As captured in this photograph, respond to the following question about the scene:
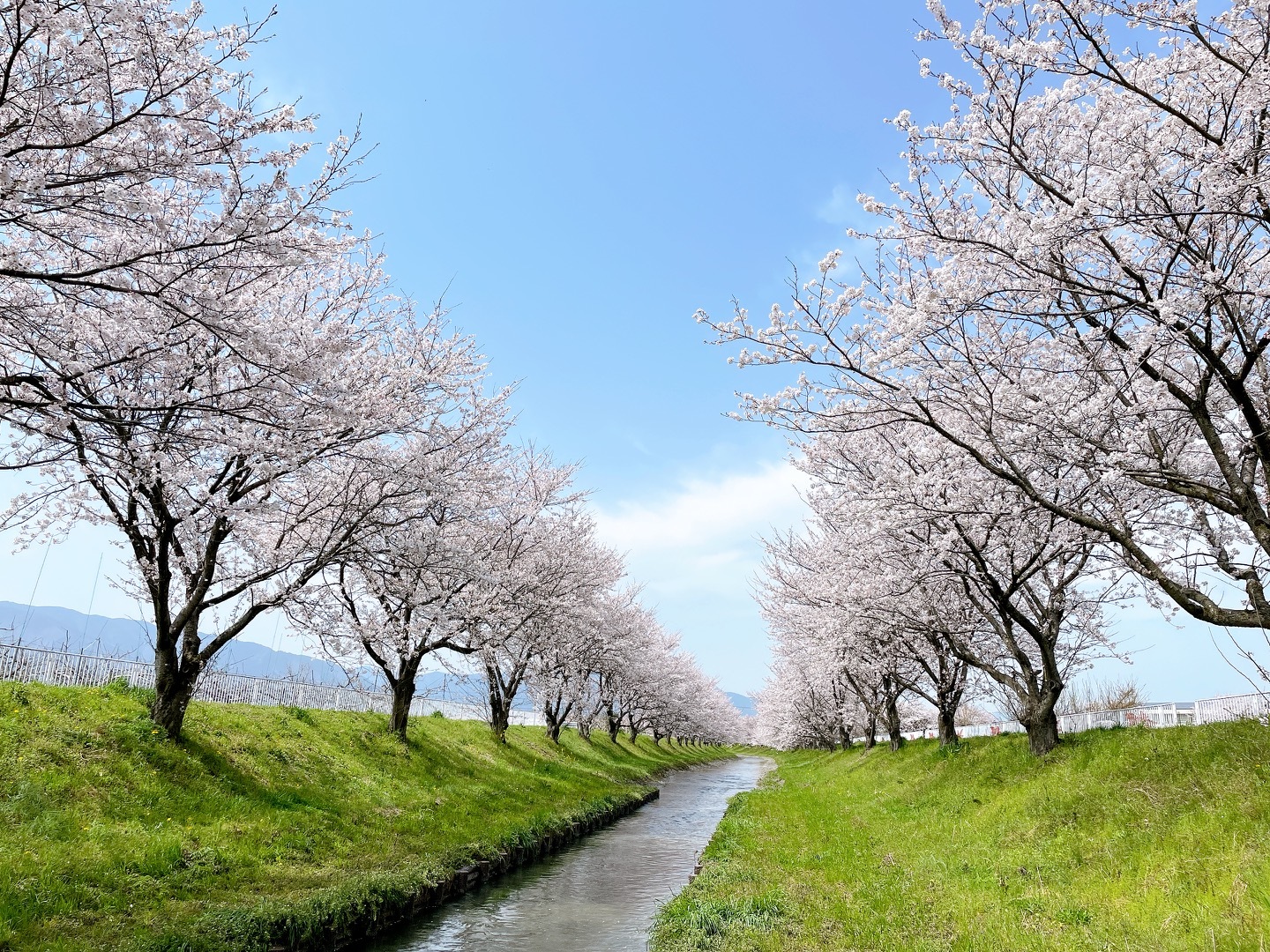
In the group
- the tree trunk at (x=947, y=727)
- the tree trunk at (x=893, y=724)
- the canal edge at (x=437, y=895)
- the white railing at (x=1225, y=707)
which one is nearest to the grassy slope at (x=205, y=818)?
the canal edge at (x=437, y=895)

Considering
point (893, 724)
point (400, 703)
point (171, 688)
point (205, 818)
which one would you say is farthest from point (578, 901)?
point (893, 724)

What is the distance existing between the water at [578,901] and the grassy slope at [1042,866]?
4.12 ft

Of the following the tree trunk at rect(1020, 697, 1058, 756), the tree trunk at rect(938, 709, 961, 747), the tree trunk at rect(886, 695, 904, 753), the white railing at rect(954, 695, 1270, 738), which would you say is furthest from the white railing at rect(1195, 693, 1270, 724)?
the tree trunk at rect(1020, 697, 1058, 756)

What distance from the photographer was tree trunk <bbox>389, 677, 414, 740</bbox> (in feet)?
74.4

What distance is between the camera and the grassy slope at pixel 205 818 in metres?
8.54

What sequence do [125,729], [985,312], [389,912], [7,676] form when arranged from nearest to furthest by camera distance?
[985,312] < [389,912] < [125,729] < [7,676]

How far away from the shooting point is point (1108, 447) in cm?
938

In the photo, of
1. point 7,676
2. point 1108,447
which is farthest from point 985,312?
point 7,676

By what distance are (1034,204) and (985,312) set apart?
1531mm

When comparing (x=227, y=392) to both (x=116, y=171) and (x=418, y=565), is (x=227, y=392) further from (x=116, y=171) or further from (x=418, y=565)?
(x=418, y=565)

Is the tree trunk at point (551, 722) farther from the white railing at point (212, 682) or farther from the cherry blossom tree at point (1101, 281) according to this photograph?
the cherry blossom tree at point (1101, 281)

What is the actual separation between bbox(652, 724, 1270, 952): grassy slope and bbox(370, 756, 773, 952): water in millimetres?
1256

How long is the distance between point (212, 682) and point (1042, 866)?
2593 cm

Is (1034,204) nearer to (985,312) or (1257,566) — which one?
(985,312)
